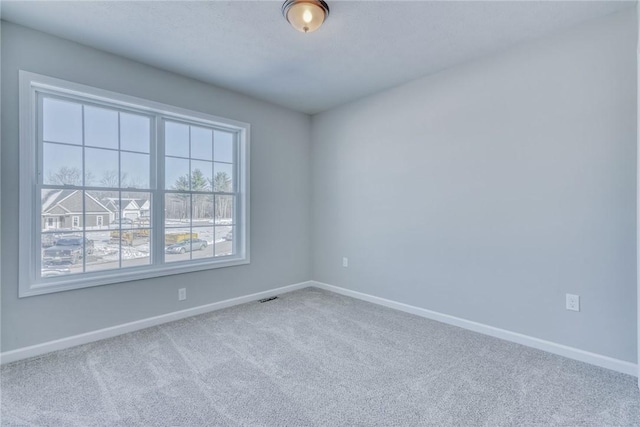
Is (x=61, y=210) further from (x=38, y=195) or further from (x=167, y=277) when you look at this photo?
(x=167, y=277)

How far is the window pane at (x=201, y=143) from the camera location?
11.1 feet

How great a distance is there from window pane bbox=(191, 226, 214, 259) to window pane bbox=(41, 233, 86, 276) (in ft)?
3.15

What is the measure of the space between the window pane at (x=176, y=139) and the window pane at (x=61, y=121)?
28.4 inches

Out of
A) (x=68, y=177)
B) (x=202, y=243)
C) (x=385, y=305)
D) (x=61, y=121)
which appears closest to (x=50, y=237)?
(x=68, y=177)

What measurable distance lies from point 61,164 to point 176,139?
101cm

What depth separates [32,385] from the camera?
1.98 metres

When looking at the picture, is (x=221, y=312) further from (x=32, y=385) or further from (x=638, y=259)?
(x=638, y=259)

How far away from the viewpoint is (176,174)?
3232 millimetres

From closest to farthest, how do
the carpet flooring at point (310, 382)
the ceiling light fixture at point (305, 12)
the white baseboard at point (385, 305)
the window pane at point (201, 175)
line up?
1. the carpet flooring at point (310, 382)
2. the ceiling light fixture at point (305, 12)
3. the white baseboard at point (385, 305)
4. the window pane at point (201, 175)

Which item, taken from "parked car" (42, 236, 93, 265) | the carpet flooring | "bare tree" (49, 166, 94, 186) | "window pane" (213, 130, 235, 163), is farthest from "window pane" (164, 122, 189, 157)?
the carpet flooring

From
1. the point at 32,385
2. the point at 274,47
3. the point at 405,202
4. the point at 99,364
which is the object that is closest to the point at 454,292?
the point at 405,202

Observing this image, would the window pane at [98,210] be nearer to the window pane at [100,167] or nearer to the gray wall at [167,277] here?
the window pane at [100,167]

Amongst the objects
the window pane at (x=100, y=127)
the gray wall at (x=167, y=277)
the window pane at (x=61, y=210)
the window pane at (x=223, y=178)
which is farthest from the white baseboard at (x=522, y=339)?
the window pane at (x=100, y=127)

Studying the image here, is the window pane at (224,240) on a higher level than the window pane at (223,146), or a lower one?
lower
